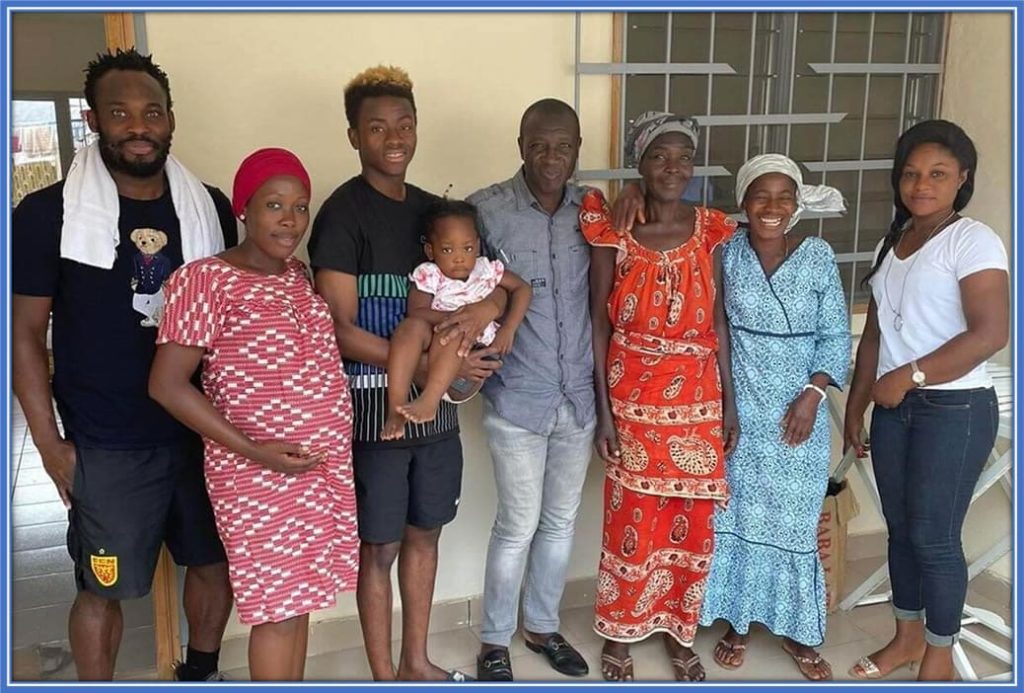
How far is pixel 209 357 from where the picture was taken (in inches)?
71.1

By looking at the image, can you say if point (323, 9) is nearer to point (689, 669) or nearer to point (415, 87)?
point (415, 87)

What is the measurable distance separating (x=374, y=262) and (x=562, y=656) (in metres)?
1.33

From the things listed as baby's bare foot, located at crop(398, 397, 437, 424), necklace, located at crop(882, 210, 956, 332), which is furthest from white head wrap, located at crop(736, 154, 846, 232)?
baby's bare foot, located at crop(398, 397, 437, 424)

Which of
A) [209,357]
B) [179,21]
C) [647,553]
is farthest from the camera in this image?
[647,553]

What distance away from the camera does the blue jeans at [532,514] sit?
2.37 metres

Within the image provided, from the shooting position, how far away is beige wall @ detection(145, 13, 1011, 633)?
235cm

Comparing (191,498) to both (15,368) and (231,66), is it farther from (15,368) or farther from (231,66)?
(231,66)

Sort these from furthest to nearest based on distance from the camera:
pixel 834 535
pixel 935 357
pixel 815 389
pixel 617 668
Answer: pixel 834 535 → pixel 617 668 → pixel 815 389 → pixel 935 357

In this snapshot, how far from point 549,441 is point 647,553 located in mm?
425

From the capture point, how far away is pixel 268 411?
181cm

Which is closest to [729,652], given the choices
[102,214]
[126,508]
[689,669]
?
[689,669]

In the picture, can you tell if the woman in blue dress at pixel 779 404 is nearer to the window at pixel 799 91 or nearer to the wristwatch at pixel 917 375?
the wristwatch at pixel 917 375

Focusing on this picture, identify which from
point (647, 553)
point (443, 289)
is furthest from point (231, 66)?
point (647, 553)

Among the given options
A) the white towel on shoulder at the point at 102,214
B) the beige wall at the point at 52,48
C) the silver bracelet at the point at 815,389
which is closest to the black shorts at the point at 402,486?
the white towel on shoulder at the point at 102,214
